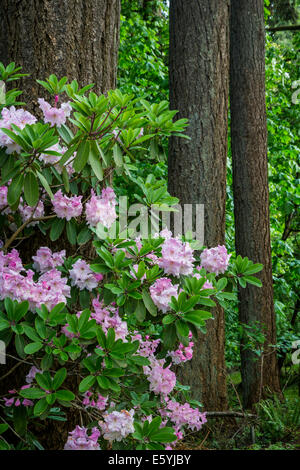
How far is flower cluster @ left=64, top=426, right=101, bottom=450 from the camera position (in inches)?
72.6

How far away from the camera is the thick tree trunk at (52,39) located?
2.23 m

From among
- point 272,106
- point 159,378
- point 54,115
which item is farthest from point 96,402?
point 272,106

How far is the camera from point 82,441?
72.2 inches

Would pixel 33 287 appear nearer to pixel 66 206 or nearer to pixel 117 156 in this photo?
pixel 66 206

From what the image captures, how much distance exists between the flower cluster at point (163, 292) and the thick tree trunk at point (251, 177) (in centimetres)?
354

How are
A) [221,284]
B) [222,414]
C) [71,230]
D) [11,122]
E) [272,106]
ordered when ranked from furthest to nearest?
1. [272,106]
2. [222,414]
3. [221,284]
4. [71,230]
5. [11,122]

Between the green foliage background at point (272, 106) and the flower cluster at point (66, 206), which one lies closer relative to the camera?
the flower cluster at point (66, 206)

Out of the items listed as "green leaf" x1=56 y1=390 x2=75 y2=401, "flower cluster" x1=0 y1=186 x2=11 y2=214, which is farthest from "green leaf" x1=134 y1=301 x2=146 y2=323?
"flower cluster" x1=0 y1=186 x2=11 y2=214

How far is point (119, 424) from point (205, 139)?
267 centimetres

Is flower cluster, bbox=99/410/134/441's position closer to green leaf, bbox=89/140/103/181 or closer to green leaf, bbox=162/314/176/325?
green leaf, bbox=162/314/176/325

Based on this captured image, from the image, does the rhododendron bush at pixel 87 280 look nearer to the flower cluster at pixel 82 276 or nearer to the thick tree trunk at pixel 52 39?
the flower cluster at pixel 82 276

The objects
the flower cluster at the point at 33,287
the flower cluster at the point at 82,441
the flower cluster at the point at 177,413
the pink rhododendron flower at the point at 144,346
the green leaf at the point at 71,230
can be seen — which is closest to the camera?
the flower cluster at the point at 33,287

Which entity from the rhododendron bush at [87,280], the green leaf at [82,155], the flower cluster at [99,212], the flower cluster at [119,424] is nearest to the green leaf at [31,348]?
the rhododendron bush at [87,280]
